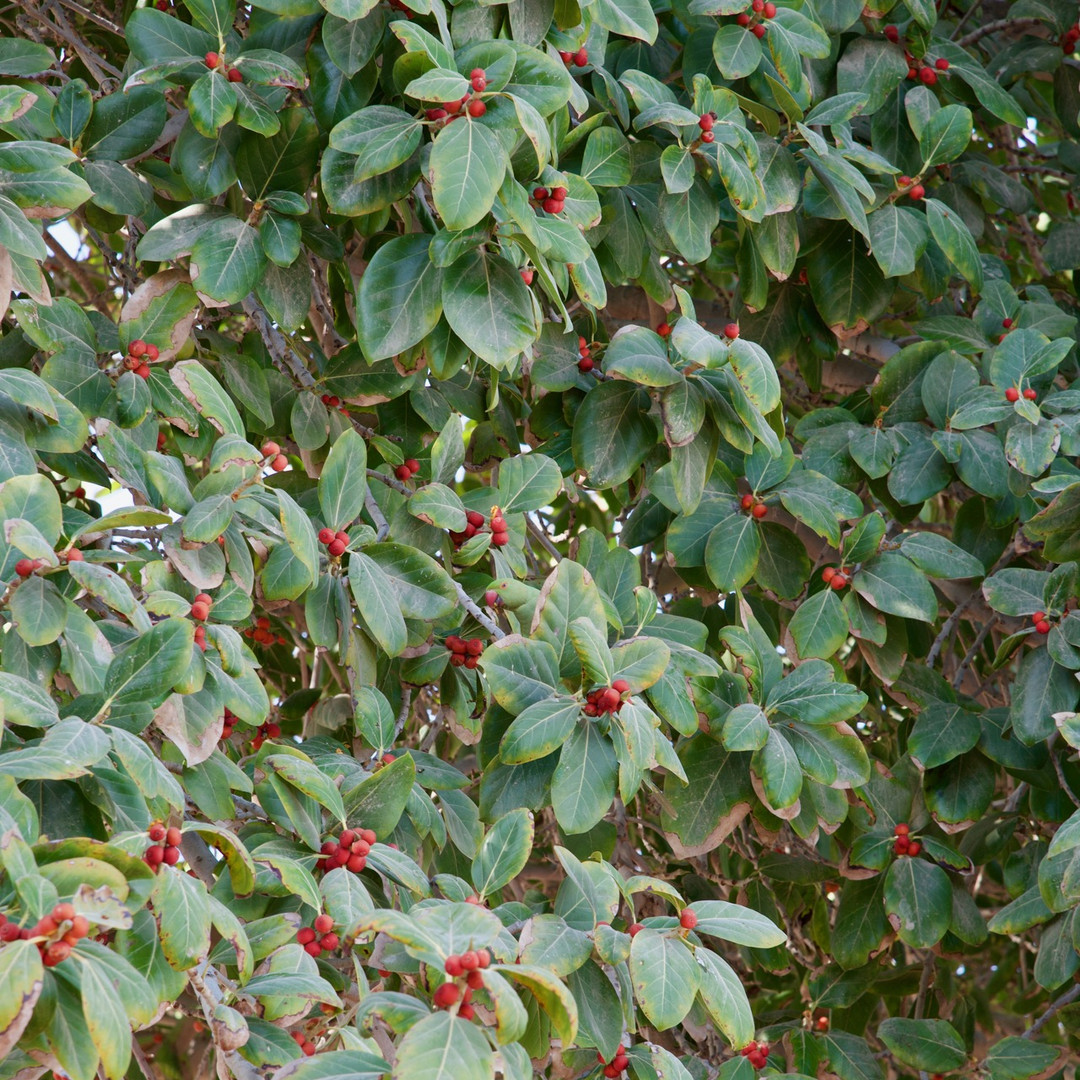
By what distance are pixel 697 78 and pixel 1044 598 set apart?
99 cm

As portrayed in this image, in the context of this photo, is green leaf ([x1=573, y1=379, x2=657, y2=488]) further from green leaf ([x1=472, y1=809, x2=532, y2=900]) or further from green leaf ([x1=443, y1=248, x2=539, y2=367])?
green leaf ([x1=472, y1=809, x2=532, y2=900])

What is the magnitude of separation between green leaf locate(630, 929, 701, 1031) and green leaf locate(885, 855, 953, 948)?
0.80 meters

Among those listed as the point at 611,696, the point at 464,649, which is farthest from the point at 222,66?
the point at 611,696

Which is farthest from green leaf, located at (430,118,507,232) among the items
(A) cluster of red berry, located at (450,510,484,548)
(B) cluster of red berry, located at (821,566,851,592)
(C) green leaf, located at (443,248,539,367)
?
(B) cluster of red berry, located at (821,566,851,592)

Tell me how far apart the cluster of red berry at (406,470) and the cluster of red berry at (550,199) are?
458mm

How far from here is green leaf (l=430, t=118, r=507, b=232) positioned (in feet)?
4.76

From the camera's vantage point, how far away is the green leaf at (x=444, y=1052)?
1017mm

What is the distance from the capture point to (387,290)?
166 cm

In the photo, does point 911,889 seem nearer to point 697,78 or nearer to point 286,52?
point 697,78

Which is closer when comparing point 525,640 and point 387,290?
point 525,640

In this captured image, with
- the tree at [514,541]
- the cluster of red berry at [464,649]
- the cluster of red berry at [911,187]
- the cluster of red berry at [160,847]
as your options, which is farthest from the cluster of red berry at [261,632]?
the cluster of red berry at [911,187]

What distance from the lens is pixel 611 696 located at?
4.83 feet

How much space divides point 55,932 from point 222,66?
116 cm

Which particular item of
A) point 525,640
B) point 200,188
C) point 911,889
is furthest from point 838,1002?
point 200,188
